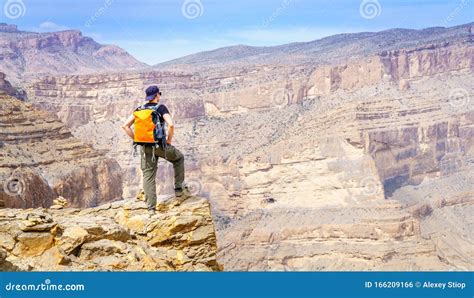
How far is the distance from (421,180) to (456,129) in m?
10.8

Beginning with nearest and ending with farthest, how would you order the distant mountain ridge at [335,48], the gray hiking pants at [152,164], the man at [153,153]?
the man at [153,153], the gray hiking pants at [152,164], the distant mountain ridge at [335,48]

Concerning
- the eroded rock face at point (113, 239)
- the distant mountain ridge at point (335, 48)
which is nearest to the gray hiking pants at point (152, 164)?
the eroded rock face at point (113, 239)

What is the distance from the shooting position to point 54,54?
547 feet

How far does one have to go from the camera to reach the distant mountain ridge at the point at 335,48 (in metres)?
122

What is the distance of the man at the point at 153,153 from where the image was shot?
545 inches

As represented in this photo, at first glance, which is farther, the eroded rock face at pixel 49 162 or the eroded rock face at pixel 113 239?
the eroded rock face at pixel 49 162

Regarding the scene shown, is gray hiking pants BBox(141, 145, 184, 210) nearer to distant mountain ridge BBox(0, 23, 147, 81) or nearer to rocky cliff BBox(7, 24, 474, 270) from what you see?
rocky cliff BBox(7, 24, 474, 270)

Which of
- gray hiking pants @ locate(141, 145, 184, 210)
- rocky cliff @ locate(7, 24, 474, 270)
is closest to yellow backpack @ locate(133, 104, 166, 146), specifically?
gray hiking pants @ locate(141, 145, 184, 210)

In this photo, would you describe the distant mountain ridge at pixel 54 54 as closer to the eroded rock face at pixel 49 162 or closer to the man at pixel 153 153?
the eroded rock face at pixel 49 162

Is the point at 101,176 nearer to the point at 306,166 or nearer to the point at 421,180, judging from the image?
the point at 306,166

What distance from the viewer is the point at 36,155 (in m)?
44.7

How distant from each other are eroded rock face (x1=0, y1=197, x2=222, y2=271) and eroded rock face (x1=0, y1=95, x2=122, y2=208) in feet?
79.4
